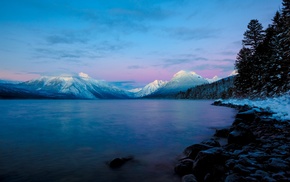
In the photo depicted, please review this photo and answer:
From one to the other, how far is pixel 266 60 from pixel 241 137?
42404 mm

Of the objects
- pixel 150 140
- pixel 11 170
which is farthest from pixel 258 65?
pixel 11 170

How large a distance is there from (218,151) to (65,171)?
7502mm

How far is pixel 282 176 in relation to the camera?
698 cm

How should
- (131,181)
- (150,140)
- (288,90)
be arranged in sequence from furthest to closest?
(288,90) < (150,140) < (131,181)

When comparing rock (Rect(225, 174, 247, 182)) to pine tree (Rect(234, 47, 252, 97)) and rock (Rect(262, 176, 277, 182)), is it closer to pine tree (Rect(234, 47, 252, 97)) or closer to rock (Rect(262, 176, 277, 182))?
rock (Rect(262, 176, 277, 182))

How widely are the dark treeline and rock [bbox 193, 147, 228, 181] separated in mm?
29860

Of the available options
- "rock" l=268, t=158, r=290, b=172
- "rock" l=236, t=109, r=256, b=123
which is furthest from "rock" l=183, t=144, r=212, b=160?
"rock" l=236, t=109, r=256, b=123

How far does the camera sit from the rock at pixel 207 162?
855 cm

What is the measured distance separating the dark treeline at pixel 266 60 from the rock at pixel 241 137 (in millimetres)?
24562

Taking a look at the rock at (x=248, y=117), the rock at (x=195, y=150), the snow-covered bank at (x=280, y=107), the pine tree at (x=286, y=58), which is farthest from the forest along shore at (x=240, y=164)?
the pine tree at (x=286, y=58)

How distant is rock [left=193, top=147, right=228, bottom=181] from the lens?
28.0 ft

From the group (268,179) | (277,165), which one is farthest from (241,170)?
(277,165)

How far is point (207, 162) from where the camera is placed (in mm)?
8727

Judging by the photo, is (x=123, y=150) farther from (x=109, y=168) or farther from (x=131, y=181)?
(x=131, y=181)
